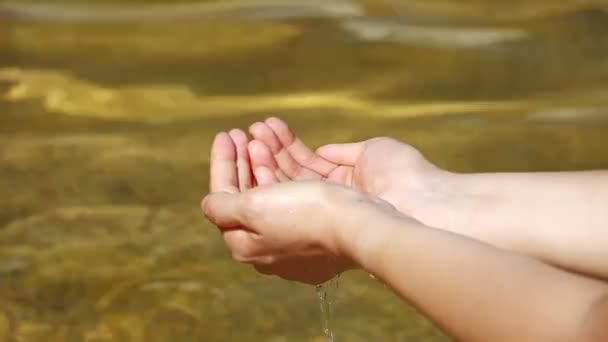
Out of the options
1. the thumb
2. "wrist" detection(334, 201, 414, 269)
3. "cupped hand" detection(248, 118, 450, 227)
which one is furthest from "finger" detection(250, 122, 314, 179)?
"wrist" detection(334, 201, 414, 269)

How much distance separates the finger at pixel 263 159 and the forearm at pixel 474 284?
0.82 ft

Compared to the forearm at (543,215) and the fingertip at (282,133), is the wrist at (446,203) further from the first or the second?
the fingertip at (282,133)

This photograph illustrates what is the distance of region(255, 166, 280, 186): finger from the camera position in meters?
0.92

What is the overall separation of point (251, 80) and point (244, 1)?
328 millimetres

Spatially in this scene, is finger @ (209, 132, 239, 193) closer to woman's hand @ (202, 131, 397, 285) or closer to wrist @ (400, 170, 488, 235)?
woman's hand @ (202, 131, 397, 285)

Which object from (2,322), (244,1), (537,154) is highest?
(244,1)

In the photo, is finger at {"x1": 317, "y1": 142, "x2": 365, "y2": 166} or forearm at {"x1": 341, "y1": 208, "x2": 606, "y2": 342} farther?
finger at {"x1": 317, "y1": 142, "x2": 365, "y2": 166}

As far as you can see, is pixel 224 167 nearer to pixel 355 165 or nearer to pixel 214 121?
pixel 355 165

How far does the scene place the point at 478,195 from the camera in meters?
0.85

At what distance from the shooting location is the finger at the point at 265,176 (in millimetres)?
924

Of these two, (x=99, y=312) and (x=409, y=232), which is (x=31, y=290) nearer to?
(x=99, y=312)

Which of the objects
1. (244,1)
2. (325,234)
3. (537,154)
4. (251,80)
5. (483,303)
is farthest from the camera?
(244,1)

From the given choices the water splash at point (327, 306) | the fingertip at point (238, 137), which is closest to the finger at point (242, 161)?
the fingertip at point (238, 137)

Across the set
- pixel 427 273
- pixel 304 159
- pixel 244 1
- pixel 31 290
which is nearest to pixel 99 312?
pixel 31 290
